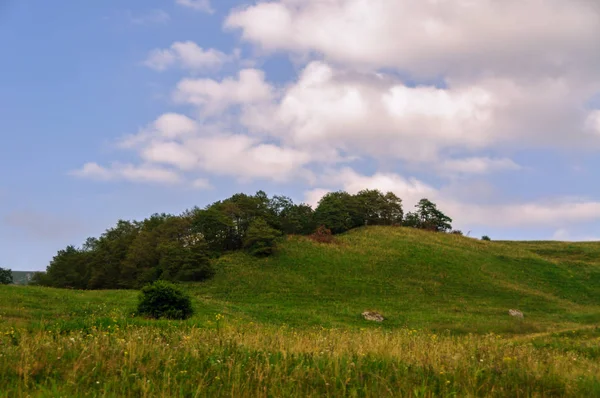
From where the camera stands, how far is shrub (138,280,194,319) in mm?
19783

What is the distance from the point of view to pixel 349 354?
6.85 meters

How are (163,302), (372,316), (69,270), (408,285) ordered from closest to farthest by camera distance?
(163,302)
(372,316)
(408,285)
(69,270)

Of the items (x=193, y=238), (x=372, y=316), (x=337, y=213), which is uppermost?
(x=337, y=213)

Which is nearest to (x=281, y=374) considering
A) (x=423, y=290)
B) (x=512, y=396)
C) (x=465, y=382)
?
(x=465, y=382)

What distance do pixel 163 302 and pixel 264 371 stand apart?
52.2ft

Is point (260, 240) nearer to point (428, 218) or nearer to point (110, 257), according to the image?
point (110, 257)

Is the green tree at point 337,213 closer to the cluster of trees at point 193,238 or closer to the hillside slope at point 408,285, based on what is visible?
the cluster of trees at point 193,238

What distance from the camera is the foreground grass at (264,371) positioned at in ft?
17.0

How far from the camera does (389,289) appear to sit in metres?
42.3

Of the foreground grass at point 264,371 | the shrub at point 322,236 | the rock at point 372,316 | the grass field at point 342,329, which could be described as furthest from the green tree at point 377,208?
the foreground grass at point 264,371

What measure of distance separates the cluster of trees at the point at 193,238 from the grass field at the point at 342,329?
3.40 meters

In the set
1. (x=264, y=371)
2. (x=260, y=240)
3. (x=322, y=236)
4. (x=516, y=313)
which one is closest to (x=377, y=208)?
(x=322, y=236)

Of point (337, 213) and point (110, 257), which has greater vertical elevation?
point (337, 213)

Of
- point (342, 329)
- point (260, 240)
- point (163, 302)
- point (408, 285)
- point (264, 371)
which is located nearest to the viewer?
point (264, 371)
